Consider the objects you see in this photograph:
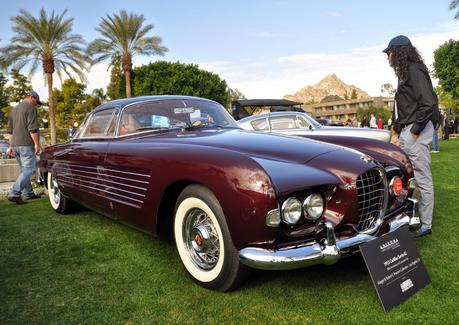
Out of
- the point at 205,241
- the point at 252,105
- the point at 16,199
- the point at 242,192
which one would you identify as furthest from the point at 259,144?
the point at 252,105

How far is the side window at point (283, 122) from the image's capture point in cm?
803

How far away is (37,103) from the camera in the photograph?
20.8 ft

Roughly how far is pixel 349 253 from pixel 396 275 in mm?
339

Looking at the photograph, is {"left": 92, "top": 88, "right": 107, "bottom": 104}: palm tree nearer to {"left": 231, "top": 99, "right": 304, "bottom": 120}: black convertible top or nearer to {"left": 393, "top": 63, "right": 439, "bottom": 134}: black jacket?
{"left": 231, "top": 99, "right": 304, "bottom": 120}: black convertible top

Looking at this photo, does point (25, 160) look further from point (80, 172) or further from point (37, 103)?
point (80, 172)

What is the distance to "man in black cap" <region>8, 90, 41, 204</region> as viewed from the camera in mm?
6074

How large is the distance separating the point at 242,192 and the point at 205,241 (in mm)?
580

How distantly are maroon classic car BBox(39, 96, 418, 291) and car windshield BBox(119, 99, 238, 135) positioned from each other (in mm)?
14

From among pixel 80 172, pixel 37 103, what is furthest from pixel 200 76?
pixel 80 172

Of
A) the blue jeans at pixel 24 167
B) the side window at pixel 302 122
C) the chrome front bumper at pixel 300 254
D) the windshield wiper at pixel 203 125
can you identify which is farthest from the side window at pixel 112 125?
the side window at pixel 302 122

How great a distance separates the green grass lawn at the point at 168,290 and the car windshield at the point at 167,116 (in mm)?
1108

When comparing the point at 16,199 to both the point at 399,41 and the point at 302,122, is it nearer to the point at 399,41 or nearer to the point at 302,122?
the point at 302,122

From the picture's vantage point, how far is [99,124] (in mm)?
4148

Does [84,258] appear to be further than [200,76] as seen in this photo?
No
